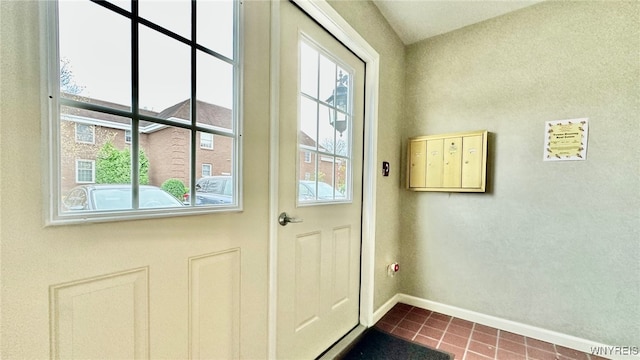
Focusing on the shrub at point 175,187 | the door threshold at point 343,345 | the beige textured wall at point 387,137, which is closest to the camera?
the shrub at point 175,187

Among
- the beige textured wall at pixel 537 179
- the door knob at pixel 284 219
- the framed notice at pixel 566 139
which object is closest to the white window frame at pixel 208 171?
the door knob at pixel 284 219

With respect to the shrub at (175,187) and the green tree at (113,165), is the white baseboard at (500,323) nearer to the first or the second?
the shrub at (175,187)

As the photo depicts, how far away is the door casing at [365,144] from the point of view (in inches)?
46.8

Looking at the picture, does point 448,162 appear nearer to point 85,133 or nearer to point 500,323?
point 500,323

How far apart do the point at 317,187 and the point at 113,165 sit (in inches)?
38.4

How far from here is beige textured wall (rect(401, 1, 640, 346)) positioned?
1597mm

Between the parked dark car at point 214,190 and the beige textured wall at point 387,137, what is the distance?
1240mm

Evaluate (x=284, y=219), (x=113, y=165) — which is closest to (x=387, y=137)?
(x=284, y=219)

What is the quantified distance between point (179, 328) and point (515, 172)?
222 centimetres

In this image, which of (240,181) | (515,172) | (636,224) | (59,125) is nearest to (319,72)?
(240,181)

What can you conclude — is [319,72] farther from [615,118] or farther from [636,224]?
[636,224]

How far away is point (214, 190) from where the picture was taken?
0.99 meters

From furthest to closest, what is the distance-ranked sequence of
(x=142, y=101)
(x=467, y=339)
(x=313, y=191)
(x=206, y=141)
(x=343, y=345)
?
(x=467, y=339) < (x=343, y=345) < (x=313, y=191) < (x=206, y=141) < (x=142, y=101)

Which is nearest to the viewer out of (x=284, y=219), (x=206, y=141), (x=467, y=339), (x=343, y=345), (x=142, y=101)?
(x=142, y=101)
